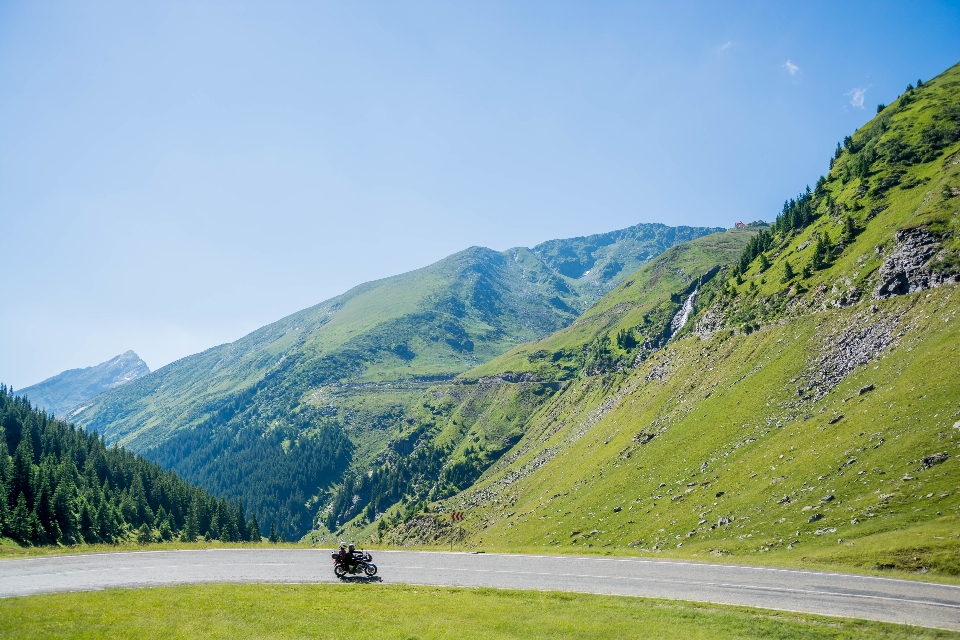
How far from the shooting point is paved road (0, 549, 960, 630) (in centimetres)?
2800

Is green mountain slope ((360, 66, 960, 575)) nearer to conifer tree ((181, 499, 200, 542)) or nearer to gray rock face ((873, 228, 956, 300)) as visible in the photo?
gray rock face ((873, 228, 956, 300))

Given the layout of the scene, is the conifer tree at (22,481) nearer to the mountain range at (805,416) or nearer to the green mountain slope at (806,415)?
the mountain range at (805,416)

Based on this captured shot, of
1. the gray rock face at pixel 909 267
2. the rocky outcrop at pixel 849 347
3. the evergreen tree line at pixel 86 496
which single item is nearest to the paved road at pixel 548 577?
the evergreen tree line at pixel 86 496

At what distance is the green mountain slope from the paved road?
33.7 ft

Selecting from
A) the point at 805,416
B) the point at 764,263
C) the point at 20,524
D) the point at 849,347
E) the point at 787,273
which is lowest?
the point at 805,416

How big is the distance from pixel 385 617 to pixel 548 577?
41.5 ft

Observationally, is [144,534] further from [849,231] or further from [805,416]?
[849,231]

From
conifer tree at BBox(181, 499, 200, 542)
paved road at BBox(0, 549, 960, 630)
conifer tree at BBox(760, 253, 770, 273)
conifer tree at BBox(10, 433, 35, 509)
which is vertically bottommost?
conifer tree at BBox(181, 499, 200, 542)

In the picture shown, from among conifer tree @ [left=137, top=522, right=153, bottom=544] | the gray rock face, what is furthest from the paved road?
conifer tree @ [left=137, top=522, right=153, bottom=544]

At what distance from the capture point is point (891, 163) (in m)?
147

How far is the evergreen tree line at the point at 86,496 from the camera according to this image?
287 feet

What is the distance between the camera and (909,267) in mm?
91125

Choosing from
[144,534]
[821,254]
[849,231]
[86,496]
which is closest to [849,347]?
[821,254]

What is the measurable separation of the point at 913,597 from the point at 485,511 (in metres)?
123
